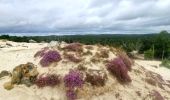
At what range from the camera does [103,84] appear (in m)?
21.6

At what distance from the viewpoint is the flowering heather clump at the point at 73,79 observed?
21.0 metres

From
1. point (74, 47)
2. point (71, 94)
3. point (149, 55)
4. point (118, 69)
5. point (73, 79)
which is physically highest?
point (74, 47)

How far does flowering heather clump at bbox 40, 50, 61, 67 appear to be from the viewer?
23.3m

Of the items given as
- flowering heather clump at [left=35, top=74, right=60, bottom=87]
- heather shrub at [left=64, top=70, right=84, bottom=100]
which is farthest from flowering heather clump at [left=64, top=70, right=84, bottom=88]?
flowering heather clump at [left=35, top=74, right=60, bottom=87]

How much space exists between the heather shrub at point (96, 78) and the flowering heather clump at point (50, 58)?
9.61ft

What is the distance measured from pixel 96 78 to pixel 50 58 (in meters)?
4.06

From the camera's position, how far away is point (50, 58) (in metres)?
23.7

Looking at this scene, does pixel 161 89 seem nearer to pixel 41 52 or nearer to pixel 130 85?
pixel 130 85

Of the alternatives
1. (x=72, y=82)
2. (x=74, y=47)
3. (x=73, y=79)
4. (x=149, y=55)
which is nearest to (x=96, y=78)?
(x=73, y=79)

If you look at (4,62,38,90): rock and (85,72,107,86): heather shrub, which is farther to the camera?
(4,62,38,90): rock

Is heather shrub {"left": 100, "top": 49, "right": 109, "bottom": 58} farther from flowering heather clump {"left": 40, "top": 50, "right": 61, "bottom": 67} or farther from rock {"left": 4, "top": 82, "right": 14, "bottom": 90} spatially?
rock {"left": 4, "top": 82, "right": 14, "bottom": 90}

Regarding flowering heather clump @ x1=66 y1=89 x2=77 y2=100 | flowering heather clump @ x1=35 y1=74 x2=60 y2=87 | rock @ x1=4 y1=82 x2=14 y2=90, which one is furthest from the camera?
rock @ x1=4 y1=82 x2=14 y2=90

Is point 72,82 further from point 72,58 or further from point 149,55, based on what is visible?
point 149,55

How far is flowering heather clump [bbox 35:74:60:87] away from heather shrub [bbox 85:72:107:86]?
6.50 feet
